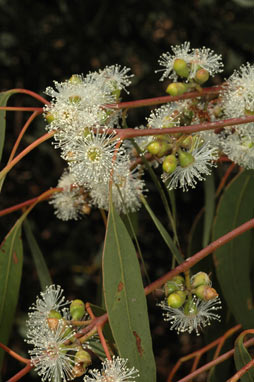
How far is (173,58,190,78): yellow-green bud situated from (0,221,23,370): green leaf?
1.95ft

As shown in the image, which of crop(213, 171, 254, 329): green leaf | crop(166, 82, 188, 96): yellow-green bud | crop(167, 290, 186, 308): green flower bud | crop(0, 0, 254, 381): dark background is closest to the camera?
crop(167, 290, 186, 308): green flower bud

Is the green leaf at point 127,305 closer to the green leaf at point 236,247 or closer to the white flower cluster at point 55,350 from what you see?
the white flower cluster at point 55,350

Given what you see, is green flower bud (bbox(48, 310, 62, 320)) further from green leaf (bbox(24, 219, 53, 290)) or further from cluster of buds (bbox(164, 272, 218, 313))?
green leaf (bbox(24, 219, 53, 290))

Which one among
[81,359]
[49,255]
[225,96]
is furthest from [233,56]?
[81,359]

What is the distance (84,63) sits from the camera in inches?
113

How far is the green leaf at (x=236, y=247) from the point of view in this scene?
5.17 ft

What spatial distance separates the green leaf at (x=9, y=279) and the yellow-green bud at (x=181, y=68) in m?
0.59

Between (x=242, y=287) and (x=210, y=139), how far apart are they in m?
0.45

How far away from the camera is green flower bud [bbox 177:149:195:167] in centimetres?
127

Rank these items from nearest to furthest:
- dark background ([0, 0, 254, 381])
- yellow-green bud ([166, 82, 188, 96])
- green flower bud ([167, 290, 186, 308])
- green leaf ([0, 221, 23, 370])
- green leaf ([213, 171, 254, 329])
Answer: green flower bud ([167, 290, 186, 308]) < yellow-green bud ([166, 82, 188, 96]) < green leaf ([0, 221, 23, 370]) < green leaf ([213, 171, 254, 329]) < dark background ([0, 0, 254, 381])

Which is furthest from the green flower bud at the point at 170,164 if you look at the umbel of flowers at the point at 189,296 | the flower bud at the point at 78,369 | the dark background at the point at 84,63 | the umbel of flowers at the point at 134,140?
the dark background at the point at 84,63

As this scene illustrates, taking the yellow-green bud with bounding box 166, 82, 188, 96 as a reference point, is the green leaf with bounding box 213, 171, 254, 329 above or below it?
below

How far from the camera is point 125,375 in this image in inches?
43.6

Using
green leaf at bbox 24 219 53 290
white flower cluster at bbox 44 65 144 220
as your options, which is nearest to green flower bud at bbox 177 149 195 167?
white flower cluster at bbox 44 65 144 220
